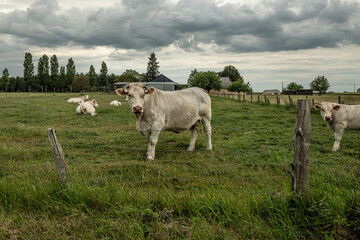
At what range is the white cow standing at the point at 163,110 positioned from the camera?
24.1 ft

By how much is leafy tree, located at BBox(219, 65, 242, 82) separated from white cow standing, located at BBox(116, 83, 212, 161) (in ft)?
397

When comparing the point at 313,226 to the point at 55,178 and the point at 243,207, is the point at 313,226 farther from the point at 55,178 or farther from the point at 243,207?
the point at 55,178

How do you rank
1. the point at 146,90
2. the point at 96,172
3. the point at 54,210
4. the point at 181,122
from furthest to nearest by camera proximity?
the point at 181,122 < the point at 146,90 < the point at 96,172 < the point at 54,210

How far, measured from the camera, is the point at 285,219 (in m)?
3.40

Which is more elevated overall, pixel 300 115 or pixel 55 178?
pixel 300 115

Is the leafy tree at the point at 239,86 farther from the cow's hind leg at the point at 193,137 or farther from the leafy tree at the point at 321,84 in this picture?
the cow's hind leg at the point at 193,137

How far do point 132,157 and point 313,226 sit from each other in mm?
5109

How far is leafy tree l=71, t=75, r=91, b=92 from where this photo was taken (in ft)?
335

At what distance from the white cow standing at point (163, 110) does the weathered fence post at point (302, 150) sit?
14.0 ft

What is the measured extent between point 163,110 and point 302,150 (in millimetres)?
4816

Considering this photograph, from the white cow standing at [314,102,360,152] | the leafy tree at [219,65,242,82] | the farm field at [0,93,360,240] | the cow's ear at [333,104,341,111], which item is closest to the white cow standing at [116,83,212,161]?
the farm field at [0,93,360,240]

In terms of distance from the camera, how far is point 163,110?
7945 millimetres

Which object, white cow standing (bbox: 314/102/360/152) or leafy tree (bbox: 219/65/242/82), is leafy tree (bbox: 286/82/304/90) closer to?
leafy tree (bbox: 219/65/242/82)

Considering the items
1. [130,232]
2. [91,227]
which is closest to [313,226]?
[130,232]
